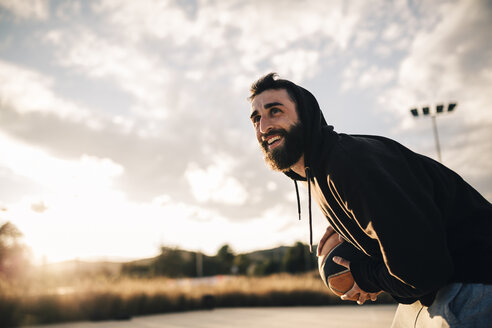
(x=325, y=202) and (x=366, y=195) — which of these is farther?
(x=325, y=202)

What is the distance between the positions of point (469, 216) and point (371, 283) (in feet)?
1.64

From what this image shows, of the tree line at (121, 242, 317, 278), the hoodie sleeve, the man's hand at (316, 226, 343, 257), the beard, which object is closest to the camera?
the hoodie sleeve

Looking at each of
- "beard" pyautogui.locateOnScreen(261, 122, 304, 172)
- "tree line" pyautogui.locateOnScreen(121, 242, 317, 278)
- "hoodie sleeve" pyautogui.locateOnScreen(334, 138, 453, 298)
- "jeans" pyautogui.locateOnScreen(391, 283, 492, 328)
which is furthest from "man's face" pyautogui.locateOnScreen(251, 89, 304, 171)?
"tree line" pyautogui.locateOnScreen(121, 242, 317, 278)

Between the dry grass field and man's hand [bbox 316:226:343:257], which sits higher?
man's hand [bbox 316:226:343:257]

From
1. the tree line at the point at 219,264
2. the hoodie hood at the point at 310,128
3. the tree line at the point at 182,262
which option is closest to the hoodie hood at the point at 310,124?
the hoodie hood at the point at 310,128

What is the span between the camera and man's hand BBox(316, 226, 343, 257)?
223cm

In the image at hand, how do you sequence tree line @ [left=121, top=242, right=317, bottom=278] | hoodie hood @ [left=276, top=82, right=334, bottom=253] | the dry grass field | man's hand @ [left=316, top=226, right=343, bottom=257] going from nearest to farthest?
hoodie hood @ [left=276, top=82, right=334, bottom=253] → man's hand @ [left=316, top=226, right=343, bottom=257] → the dry grass field → tree line @ [left=121, top=242, right=317, bottom=278]

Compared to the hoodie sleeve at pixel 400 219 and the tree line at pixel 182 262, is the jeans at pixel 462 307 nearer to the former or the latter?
the hoodie sleeve at pixel 400 219

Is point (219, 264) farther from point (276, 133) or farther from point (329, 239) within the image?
point (276, 133)

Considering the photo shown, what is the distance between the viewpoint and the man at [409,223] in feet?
Answer: 3.97

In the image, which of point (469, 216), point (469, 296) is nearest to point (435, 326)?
point (469, 296)

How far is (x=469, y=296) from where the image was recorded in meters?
1.29

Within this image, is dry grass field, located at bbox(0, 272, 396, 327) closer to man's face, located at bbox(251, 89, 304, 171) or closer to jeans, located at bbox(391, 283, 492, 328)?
man's face, located at bbox(251, 89, 304, 171)

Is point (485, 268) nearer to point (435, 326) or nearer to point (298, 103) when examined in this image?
point (435, 326)
